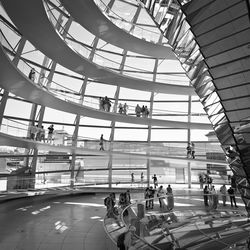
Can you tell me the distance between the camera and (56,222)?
39.2ft

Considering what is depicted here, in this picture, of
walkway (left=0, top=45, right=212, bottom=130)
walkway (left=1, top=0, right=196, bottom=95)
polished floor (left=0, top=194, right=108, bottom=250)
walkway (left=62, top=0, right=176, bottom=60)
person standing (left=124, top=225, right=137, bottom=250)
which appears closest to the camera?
person standing (left=124, top=225, right=137, bottom=250)

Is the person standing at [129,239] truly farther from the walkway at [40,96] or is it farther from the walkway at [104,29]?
the walkway at [104,29]

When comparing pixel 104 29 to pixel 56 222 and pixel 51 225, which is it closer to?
pixel 56 222

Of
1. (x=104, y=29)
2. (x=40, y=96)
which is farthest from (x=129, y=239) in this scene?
(x=104, y=29)

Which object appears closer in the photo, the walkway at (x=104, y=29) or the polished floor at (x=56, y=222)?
the polished floor at (x=56, y=222)

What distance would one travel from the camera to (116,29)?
17.6 m

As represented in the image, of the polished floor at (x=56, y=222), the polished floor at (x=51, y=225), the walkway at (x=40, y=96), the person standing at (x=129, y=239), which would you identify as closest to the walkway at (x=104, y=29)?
the walkway at (x=40, y=96)

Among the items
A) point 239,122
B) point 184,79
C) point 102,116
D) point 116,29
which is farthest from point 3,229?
point 184,79

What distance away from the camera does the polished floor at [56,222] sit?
9070mm

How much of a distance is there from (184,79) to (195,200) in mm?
10276

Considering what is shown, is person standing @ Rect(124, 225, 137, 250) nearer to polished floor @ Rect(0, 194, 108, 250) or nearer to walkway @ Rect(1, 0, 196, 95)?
polished floor @ Rect(0, 194, 108, 250)

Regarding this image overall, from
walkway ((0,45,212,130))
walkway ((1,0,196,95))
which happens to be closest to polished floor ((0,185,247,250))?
walkway ((0,45,212,130))

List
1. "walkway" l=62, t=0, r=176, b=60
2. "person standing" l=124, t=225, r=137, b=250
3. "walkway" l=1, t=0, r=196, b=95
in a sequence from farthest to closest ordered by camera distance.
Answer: "walkway" l=62, t=0, r=176, b=60
"walkway" l=1, t=0, r=196, b=95
"person standing" l=124, t=225, r=137, b=250

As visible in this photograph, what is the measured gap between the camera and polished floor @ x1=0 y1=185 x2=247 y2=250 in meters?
9.07
